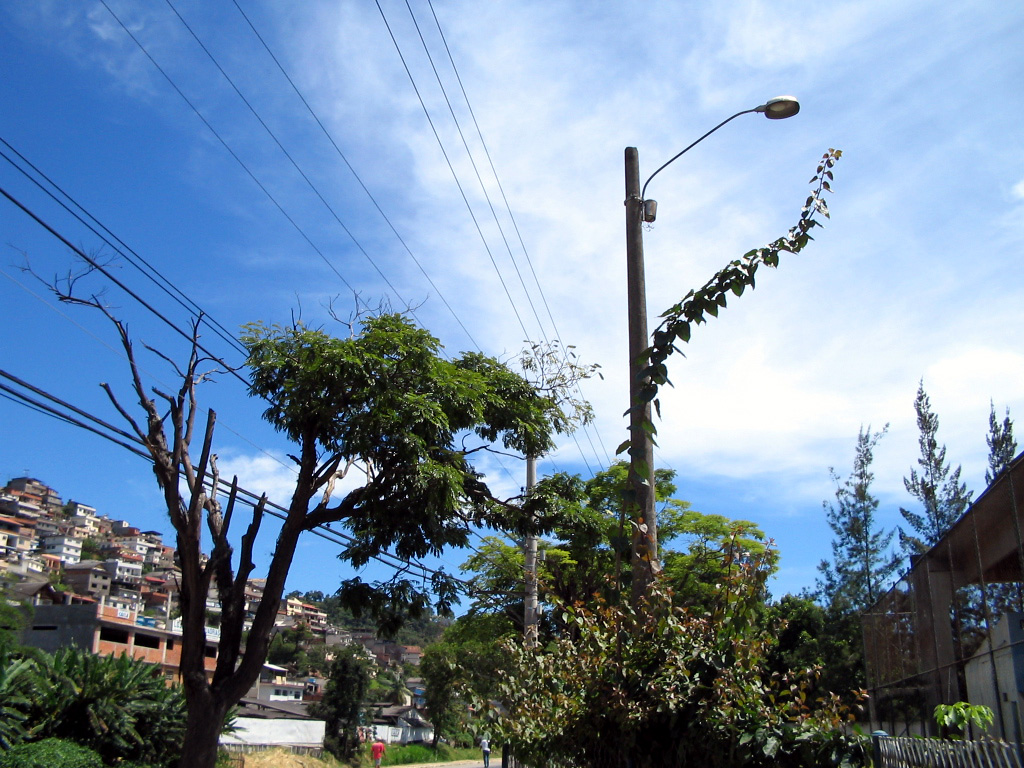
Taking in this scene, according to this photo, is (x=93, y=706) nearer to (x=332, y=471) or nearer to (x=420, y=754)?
(x=332, y=471)

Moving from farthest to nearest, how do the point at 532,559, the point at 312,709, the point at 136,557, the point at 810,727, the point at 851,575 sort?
the point at 136,557, the point at 312,709, the point at 851,575, the point at 532,559, the point at 810,727

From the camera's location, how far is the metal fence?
512 cm

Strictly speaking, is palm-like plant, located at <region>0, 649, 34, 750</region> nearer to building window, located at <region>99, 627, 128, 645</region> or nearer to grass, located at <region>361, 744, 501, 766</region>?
building window, located at <region>99, 627, 128, 645</region>

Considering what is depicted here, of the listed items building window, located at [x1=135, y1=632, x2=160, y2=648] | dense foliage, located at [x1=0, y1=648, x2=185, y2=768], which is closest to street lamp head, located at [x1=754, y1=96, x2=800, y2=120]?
dense foliage, located at [x1=0, y1=648, x2=185, y2=768]

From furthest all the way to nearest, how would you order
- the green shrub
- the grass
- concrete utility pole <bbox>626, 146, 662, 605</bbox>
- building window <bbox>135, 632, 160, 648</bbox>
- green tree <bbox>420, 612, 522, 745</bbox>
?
the grass, building window <bbox>135, 632, 160, 648</bbox>, the green shrub, green tree <bbox>420, 612, 522, 745</bbox>, concrete utility pole <bbox>626, 146, 662, 605</bbox>

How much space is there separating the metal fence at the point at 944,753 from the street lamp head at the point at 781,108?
5.15m

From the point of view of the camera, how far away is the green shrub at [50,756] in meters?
17.3

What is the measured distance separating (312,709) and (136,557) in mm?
137827

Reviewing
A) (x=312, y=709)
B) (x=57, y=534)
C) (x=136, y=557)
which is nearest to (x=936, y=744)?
(x=312, y=709)

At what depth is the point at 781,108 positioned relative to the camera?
7.50 meters

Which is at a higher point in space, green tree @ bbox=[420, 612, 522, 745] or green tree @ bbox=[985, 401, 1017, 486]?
green tree @ bbox=[985, 401, 1017, 486]

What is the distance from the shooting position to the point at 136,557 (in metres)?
182

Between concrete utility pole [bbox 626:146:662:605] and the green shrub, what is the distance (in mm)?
16807

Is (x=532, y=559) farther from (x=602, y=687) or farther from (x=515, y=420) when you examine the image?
(x=602, y=687)
